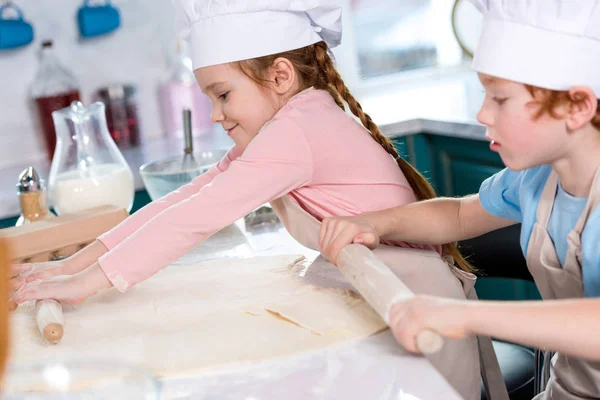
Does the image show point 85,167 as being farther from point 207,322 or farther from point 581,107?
point 581,107

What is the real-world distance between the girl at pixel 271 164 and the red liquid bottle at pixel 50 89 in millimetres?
1108

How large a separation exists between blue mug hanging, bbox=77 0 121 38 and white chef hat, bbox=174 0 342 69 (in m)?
1.21

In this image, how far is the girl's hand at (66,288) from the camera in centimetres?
94

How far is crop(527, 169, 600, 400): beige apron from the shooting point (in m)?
0.88

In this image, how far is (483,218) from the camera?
42.3 inches

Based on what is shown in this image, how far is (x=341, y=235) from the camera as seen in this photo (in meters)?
0.94

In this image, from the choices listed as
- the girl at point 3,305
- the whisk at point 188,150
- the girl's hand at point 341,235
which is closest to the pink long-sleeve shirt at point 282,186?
the girl's hand at point 341,235

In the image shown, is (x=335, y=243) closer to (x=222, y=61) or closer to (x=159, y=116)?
(x=222, y=61)

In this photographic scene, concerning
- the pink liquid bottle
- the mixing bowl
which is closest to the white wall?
the pink liquid bottle

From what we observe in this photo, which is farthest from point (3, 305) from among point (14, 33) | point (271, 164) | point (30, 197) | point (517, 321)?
point (14, 33)

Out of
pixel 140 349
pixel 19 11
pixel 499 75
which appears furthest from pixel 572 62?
pixel 19 11

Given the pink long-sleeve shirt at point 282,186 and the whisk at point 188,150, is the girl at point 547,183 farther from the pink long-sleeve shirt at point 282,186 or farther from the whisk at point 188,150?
the whisk at point 188,150

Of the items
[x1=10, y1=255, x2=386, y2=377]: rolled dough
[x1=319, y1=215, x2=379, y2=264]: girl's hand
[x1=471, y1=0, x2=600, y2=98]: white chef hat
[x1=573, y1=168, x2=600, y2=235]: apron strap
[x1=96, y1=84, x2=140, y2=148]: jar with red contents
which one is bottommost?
[x1=96, y1=84, x2=140, y2=148]: jar with red contents

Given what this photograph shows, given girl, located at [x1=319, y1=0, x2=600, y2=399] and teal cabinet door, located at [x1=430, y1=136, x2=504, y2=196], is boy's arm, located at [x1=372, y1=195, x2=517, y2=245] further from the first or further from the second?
teal cabinet door, located at [x1=430, y1=136, x2=504, y2=196]
